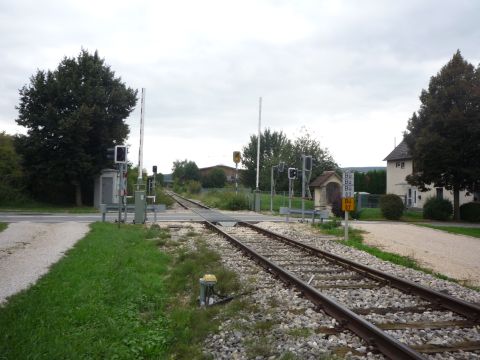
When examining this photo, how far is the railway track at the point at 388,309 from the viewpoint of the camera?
5.04 m

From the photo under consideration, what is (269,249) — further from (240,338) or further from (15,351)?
(15,351)

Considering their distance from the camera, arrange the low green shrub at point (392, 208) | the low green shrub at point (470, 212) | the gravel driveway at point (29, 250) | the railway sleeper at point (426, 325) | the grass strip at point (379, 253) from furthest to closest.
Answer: the low green shrub at point (470, 212) → the low green shrub at point (392, 208) → the grass strip at point (379, 253) → the gravel driveway at point (29, 250) → the railway sleeper at point (426, 325)

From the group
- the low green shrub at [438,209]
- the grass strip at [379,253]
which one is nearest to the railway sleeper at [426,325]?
the grass strip at [379,253]

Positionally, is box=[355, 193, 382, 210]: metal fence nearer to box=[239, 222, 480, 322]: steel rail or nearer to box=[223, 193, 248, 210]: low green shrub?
box=[223, 193, 248, 210]: low green shrub

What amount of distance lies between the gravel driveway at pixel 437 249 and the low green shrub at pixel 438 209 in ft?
48.5

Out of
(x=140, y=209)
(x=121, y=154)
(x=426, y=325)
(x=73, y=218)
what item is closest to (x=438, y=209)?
(x=140, y=209)

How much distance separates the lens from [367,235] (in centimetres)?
1769

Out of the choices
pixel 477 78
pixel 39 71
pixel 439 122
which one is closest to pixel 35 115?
pixel 39 71

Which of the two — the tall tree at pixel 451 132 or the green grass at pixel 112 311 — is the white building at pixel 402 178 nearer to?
the tall tree at pixel 451 132

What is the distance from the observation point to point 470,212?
33656 millimetres

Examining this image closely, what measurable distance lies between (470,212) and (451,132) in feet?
18.7

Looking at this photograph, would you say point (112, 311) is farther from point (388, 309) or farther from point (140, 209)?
point (140, 209)

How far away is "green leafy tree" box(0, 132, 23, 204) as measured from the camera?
3381cm

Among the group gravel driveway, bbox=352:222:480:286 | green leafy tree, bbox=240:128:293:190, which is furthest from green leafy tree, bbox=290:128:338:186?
gravel driveway, bbox=352:222:480:286
